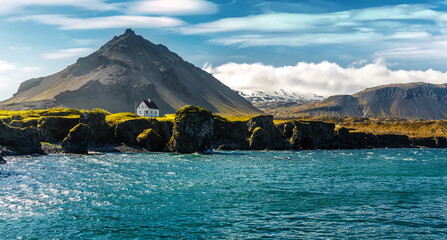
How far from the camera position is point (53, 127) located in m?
108

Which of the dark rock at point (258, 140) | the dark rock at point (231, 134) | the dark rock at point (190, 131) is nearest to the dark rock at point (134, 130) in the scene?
the dark rock at point (190, 131)

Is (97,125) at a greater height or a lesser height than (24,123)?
lesser

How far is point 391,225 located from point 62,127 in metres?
104

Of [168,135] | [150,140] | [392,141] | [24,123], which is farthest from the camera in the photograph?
[392,141]

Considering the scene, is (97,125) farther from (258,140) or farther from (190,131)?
(258,140)

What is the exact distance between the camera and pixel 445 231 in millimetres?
26891

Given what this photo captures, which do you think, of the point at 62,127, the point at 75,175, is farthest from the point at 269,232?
the point at 62,127

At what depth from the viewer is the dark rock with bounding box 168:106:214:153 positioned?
361 feet

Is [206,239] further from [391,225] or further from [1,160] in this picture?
[1,160]

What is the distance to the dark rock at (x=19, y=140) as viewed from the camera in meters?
82.1

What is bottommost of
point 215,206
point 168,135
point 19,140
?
point 215,206

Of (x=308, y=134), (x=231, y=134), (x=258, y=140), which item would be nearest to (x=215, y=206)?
(x=258, y=140)

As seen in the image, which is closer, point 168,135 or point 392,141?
point 168,135

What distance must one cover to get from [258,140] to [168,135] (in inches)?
1599
